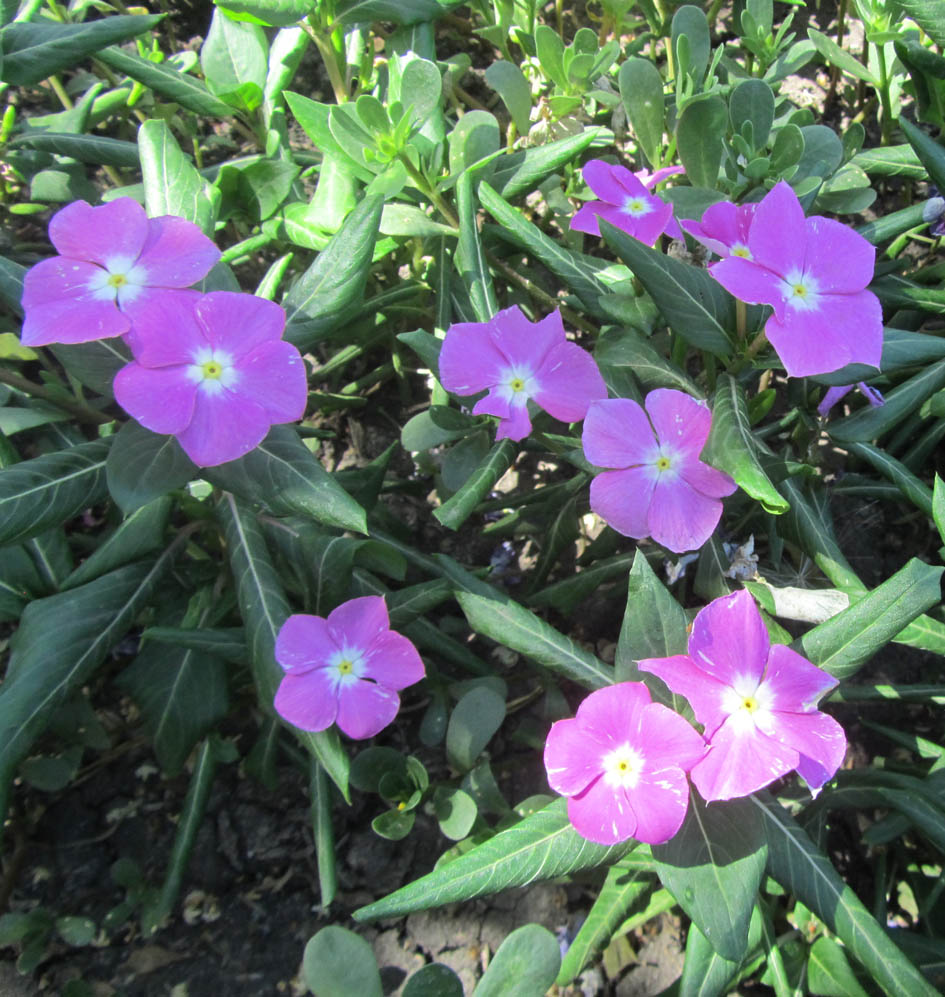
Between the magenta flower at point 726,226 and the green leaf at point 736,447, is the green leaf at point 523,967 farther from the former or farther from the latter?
the magenta flower at point 726,226

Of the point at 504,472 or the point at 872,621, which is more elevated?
the point at 872,621

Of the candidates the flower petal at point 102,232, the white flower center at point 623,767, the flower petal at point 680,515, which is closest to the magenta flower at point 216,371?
the flower petal at point 102,232

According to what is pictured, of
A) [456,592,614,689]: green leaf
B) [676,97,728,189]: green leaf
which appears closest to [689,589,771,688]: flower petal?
[456,592,614,689]: green leaf

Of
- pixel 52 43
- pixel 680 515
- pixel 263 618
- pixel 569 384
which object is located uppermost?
pixel 52 43

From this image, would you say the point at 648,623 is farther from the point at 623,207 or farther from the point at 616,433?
the point at 623,207

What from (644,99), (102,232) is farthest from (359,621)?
(644,99)

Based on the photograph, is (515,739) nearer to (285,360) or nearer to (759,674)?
(759,674)

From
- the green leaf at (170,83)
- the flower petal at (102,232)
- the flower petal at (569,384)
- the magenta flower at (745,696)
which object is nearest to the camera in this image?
the magenta flower at (745,696)

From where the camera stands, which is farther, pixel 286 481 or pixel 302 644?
pixel 302 644
